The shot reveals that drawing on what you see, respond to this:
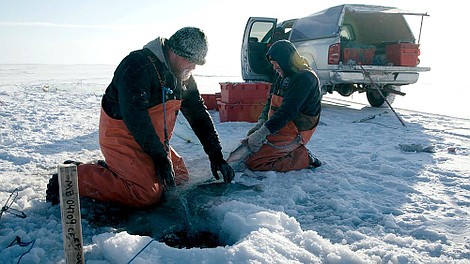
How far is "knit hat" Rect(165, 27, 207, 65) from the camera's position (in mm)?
2713

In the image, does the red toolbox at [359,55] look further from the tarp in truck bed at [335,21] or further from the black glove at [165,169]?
the black glove at [165,169]

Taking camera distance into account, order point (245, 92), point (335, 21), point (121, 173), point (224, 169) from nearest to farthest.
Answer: point (121, 173), point (224, 169), point (245, 92), point (335, 21)

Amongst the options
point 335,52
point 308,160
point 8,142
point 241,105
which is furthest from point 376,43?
point 8,142

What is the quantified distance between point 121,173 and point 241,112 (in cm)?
407

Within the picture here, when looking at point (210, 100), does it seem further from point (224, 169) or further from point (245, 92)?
point (224, 169)

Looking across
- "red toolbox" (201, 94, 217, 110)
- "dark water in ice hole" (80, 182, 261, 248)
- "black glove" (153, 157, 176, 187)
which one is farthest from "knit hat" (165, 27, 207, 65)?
"red toolbox" (201, 94, 217, 110)

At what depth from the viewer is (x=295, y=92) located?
11.9 ft

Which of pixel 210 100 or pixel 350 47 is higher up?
pixel 350 47

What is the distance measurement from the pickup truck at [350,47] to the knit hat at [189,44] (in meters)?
4.96

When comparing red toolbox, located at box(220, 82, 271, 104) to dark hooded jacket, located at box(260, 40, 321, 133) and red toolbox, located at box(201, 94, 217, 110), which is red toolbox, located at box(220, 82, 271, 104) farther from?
dark hooded jacket, located at box(260, 40, 321, 133)

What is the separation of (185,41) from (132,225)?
1.31 meters

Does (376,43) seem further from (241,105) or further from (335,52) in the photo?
(241,105)

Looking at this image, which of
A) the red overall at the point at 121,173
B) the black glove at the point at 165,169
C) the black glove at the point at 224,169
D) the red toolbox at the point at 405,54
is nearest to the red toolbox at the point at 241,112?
the red toolbox at the point at 405,54

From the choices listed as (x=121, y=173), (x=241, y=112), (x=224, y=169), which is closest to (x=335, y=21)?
(x=241, y=112)
